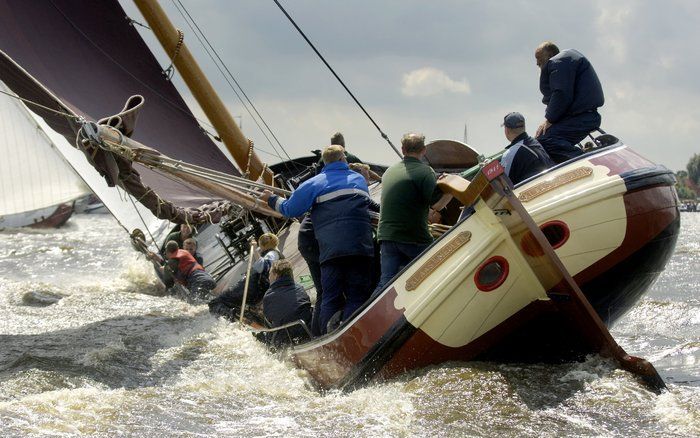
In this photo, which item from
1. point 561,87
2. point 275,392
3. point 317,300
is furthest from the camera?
point 317,300

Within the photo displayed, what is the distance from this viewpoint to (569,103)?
7.62 m

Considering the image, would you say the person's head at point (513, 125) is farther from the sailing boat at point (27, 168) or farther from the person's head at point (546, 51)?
the sailing boat at point (27, 168)

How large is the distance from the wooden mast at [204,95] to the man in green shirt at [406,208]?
6.00 metres

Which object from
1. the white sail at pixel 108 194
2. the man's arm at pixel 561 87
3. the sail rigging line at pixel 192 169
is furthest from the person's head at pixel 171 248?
the man's arm at pixel 561 87

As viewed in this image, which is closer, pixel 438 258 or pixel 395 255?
pixel 438 258

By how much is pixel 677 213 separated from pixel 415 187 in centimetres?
177

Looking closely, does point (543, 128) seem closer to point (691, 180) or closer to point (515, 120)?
point (515, 120)

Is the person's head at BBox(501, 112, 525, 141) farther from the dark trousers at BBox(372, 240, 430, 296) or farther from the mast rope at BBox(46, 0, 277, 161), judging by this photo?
the mast rope at BBox(46, 0, 277, 161)

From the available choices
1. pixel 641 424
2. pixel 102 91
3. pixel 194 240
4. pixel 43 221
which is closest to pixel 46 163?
pixel 194 240

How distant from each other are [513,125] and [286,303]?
2301 mm

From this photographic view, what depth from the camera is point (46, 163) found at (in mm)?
16594

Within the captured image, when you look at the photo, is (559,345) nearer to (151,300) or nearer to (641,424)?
(641,424)

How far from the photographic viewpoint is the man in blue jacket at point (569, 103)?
7555mm

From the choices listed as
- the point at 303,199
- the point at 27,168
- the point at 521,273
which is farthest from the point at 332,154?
the point at 27,168
